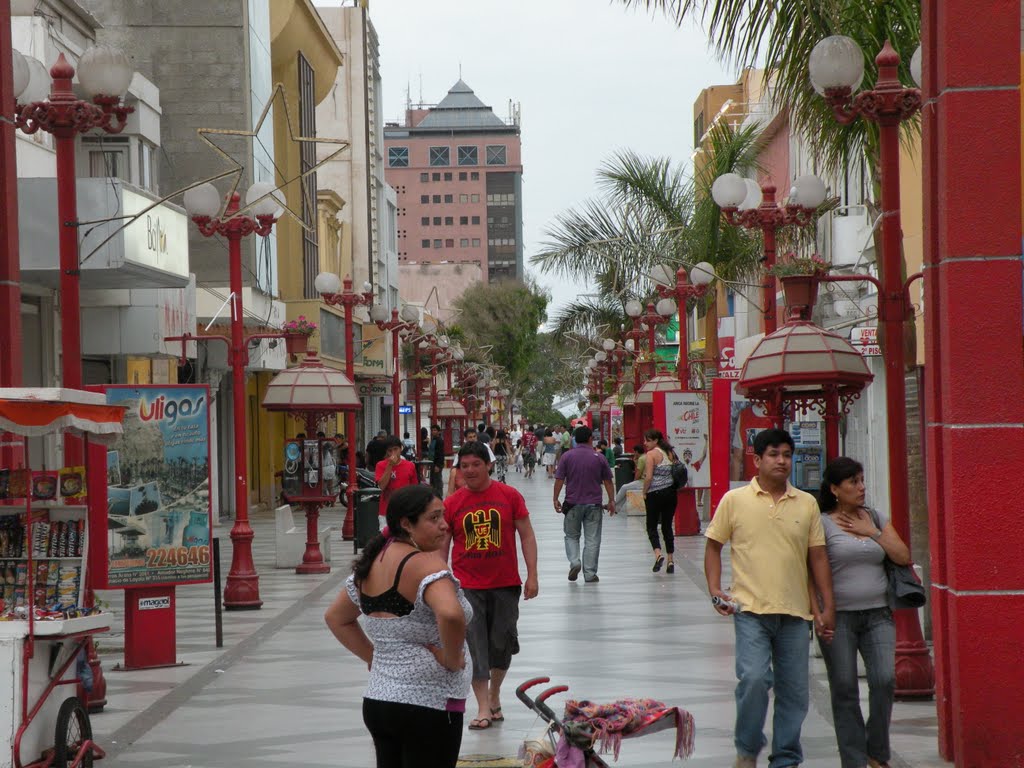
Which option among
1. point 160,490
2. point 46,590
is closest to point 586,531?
point 160,490

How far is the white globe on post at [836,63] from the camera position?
10883 mm

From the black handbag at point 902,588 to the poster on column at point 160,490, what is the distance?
6.52 metres

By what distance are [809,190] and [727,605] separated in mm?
9231

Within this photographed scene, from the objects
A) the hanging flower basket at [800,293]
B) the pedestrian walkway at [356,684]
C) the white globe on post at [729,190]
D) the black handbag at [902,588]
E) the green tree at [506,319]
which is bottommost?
the pedestrian walkway at [356,684]

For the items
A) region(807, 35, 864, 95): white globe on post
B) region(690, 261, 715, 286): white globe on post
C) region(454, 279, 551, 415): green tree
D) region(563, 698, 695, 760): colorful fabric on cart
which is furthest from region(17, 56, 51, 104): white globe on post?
region(454, 279, 551, 415): green tree

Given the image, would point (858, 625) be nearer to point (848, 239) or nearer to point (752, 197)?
point (752, 197)

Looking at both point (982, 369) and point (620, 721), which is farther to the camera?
point (982, 369)

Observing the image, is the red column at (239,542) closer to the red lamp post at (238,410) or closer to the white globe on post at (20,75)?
the red lamp post at (238,410)

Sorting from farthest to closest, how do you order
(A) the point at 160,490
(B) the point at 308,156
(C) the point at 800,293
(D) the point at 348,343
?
(B) the point at 308,156 < (D) the point at 348,343 < (C) the point at 800,293 < (A) the point at 160,490

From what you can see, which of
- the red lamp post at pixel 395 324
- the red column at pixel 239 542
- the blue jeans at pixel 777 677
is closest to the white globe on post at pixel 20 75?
the red column at pixel 239 542

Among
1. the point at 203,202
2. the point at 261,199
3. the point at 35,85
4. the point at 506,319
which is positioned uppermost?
the point at 506,319

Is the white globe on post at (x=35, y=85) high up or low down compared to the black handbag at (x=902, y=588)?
up

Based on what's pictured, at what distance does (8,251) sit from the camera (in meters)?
10.7

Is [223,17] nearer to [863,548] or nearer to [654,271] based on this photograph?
[654,271]
